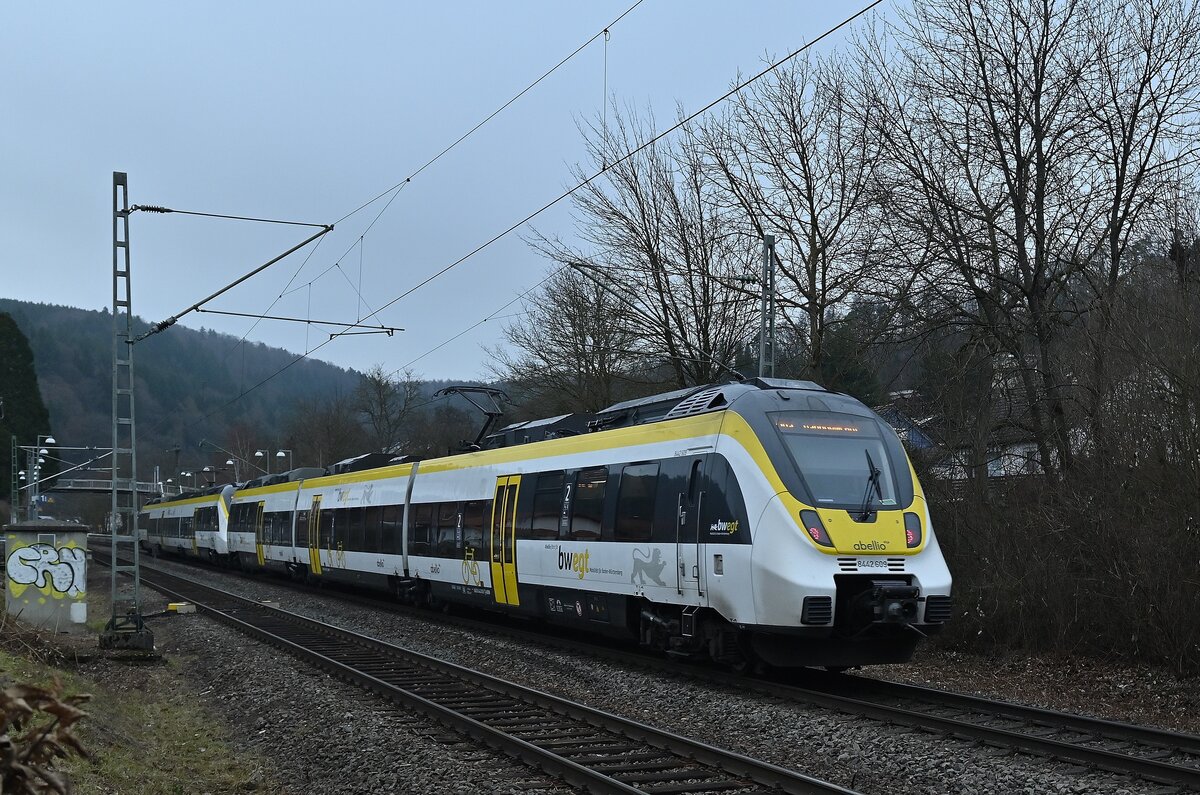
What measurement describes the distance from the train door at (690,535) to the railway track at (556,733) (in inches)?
85.1

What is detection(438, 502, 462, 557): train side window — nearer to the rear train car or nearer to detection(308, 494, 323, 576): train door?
detection(308, 494, 323, 576): train door

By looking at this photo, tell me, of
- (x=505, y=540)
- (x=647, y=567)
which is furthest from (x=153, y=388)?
(x=647, y=567)

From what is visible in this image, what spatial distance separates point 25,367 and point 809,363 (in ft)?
243

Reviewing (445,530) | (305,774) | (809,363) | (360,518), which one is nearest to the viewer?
(305,774)

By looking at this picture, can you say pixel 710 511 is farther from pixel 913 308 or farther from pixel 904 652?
pixel 913 308

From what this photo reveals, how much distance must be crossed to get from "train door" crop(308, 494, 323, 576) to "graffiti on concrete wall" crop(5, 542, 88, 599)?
9552 mm

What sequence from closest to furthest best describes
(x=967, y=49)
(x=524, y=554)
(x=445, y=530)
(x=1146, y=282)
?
(x=1146, y=282), (x=524, y=554), (x=967, y=49), (x=445, y=530)

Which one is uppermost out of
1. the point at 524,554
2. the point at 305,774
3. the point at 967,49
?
the point at 967,49

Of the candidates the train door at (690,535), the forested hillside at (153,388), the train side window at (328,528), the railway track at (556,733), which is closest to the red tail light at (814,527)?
the train door at (690,535)

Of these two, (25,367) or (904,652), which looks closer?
(904,652)

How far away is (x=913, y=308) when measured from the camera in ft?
62.4

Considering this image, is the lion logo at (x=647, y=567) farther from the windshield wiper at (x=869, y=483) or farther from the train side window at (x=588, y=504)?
the windshield wiper at (x=869, y=483)

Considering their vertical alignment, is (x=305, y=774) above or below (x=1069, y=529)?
below

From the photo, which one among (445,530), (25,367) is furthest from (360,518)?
(25,367)
